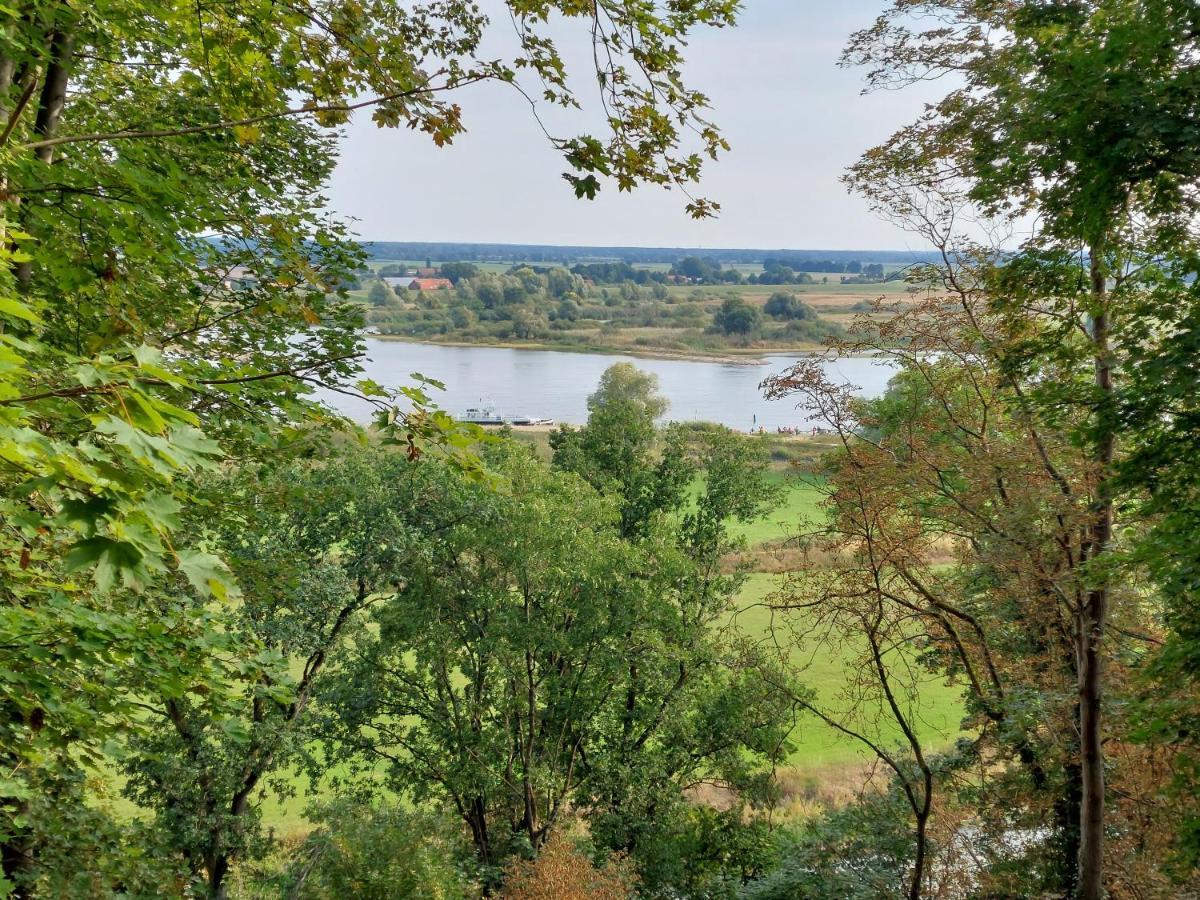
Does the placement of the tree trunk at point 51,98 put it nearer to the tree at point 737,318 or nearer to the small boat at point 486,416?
the small boat at point 486,416

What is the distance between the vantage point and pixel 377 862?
9609mm

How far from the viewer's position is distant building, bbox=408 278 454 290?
40.4m

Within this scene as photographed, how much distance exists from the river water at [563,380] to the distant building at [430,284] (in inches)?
132

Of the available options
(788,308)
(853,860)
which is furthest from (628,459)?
(788,308)

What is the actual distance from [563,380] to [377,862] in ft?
109

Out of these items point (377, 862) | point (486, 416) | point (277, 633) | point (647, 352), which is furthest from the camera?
point (647, 352)

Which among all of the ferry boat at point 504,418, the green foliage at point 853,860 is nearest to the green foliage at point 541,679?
the green foliage at point 853,860

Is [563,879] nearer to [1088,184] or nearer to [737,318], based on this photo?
[1088,184]

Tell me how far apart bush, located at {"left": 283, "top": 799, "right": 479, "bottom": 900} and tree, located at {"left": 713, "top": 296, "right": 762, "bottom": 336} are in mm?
33956

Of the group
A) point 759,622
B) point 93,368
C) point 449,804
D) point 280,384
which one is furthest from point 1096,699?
point 759,622

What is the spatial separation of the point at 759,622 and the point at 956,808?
527 inches

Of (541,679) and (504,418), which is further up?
(504,418)

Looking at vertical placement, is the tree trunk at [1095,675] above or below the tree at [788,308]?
below

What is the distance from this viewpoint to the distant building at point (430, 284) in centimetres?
4038
